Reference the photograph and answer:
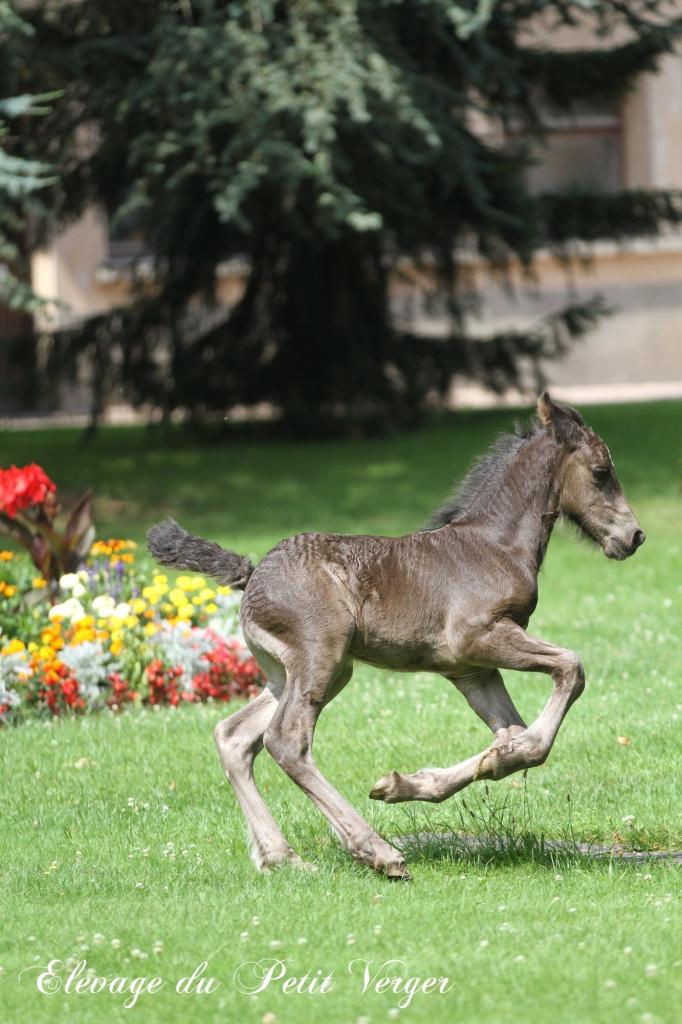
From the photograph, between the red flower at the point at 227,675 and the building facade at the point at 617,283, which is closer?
the red flower at the point at 227,675

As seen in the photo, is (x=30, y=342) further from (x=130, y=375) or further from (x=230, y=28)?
(x=230, y=28)

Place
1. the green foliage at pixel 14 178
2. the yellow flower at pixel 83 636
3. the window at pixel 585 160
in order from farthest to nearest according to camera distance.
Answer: the window at pixel 585 160, the green foliage at pixel 14 178, the yellow flower at pixel 83 636

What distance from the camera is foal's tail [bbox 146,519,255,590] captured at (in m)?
6.00

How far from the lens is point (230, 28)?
15.2 meters

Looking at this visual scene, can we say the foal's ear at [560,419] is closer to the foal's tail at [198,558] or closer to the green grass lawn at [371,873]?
→ the green grass lawn at [371,873]

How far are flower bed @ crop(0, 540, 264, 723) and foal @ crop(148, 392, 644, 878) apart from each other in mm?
3277

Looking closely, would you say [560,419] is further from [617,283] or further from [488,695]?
[617,283]

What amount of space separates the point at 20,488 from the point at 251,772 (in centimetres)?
400

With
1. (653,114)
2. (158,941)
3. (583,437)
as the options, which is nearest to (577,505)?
(583,437)

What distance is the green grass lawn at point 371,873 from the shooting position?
4535mm

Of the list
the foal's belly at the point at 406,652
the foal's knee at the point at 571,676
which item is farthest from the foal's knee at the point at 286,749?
the foal's knee at the point at 571,676

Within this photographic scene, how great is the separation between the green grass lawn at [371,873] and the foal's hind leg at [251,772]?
0.11 metres

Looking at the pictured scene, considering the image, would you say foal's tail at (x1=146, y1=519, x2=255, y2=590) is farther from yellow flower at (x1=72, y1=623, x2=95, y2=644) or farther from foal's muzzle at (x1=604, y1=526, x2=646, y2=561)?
yellow flower at (x1=72, y1=623, x2=95, y2=644)

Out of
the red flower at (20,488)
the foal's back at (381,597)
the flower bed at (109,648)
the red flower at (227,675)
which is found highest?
the foal's back at (381,597)
